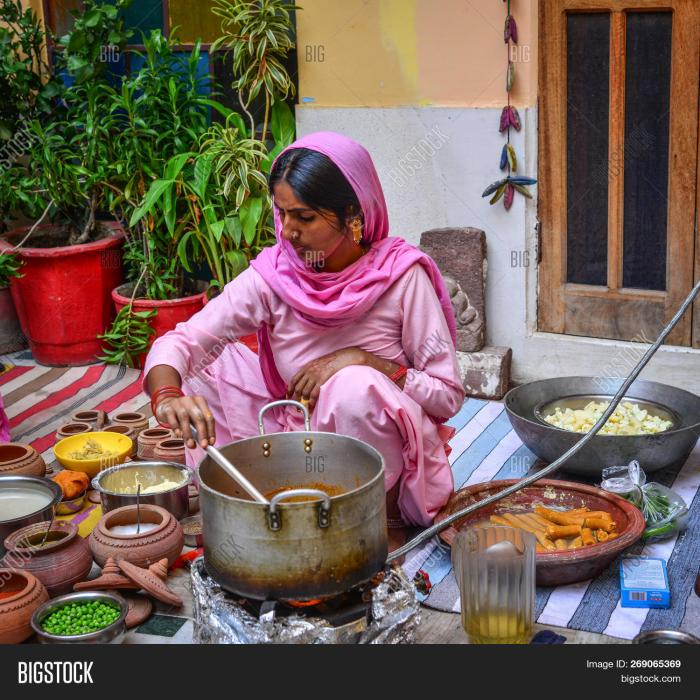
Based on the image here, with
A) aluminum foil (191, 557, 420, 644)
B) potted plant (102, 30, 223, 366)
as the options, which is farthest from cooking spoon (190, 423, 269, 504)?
potted plant (102, 30, 223, 366)

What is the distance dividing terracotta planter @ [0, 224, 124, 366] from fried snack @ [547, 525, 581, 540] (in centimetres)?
304

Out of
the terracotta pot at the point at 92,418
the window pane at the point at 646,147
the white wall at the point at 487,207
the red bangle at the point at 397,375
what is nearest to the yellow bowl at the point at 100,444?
the terracotta pot at the point at 92,418

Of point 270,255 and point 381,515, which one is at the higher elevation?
point 270,255

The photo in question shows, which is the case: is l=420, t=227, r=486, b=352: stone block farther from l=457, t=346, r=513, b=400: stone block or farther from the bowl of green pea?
the bowl of green pea

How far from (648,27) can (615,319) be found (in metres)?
1.20

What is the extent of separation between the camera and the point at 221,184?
16.5 feet

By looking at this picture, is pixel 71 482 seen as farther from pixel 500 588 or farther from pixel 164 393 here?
pixel 500 588

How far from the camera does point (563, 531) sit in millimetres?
3156

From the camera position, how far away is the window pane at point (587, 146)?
440 centimetres

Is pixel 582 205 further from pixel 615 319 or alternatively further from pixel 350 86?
pixel 350 86

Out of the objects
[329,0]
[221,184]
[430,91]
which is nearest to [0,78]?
[221,184]

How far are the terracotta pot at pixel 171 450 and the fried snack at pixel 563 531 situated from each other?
138 cm

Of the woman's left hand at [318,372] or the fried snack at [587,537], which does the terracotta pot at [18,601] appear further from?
the fried snack at [587,537]

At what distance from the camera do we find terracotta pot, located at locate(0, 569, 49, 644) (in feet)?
9.05
